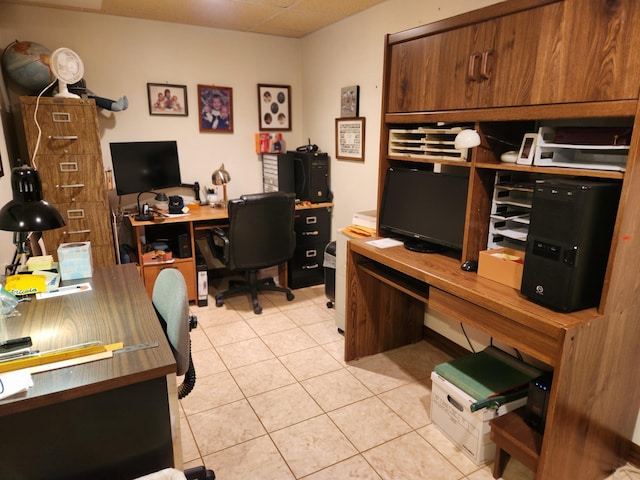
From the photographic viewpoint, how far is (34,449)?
46.3 inches

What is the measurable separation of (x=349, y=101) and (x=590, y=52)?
2.27m

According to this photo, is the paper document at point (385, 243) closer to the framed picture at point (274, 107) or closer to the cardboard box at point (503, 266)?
the cardboard box at point (503, 266)

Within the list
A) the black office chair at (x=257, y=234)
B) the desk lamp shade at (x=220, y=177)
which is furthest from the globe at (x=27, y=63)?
the black office chair at (x=257, y=234)

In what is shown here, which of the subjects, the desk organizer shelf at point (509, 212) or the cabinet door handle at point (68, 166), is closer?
the desk organizer shelf at point (509, 212)

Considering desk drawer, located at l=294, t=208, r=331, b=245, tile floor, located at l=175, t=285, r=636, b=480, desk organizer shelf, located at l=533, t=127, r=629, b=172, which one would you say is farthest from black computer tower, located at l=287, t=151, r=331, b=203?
desk organizer shelf, located at l=533, t=127, r=629, b=172

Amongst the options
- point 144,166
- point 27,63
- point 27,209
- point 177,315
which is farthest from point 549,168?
point 27,63

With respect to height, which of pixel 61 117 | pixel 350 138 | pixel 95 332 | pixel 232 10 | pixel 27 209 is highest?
pixel 232 10

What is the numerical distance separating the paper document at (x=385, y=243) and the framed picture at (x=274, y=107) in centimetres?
223

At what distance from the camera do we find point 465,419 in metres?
1.93

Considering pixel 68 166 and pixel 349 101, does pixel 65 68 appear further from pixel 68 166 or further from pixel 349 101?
pixel 349 101

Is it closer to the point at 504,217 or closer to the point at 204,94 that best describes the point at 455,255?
the point at 504,217

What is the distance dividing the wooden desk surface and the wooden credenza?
1.36 meters

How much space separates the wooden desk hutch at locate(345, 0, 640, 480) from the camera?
55.4 inches

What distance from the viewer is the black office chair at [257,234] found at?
3.16 m
